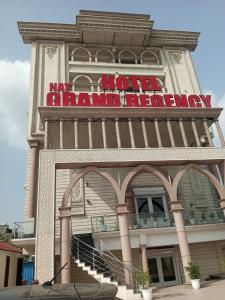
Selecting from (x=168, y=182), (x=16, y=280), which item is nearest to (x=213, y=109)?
(x=168, y=182)

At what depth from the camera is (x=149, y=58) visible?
2948 cm

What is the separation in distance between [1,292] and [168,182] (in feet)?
43.2

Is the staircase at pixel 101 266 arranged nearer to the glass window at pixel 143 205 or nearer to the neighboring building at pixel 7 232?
the neighboring building at pixel 7 232

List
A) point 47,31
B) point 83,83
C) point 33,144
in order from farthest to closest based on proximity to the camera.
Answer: point 47,31, point 83,83, point 33,144

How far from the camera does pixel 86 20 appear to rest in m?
27.0

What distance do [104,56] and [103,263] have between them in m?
21.6

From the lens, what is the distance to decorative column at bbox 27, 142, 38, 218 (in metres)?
19.0

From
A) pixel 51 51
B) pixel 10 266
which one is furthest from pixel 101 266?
pixel 51 51

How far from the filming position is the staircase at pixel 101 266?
1294 centimetres

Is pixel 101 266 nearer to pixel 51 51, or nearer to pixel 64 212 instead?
pixel 64 212

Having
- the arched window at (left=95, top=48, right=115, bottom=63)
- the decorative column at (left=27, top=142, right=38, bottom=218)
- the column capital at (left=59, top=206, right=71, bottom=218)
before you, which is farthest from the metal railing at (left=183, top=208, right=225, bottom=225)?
the arched window at (left=95, top=48, right=115, bottom=63)

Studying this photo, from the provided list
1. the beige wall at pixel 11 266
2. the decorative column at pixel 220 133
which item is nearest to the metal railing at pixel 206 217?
the decorative column at pixel 220 133

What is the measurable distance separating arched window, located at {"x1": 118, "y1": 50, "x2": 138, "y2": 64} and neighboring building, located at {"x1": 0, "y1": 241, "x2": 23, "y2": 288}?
21.2 meters

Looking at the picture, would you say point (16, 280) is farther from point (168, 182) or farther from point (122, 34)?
point (122, 34)
